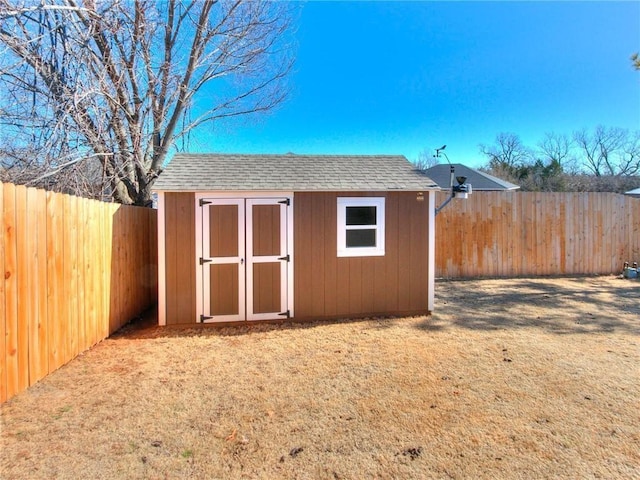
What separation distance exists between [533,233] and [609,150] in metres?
33.1

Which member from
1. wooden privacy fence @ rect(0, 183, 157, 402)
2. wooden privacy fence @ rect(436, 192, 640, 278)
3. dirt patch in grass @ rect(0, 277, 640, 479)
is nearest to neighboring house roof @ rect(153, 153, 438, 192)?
Answer: wooden privacy fence @ rect(0, 183, 157, 402)

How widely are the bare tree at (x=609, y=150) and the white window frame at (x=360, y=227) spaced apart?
36098 mm

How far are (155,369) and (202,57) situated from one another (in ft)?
24.5

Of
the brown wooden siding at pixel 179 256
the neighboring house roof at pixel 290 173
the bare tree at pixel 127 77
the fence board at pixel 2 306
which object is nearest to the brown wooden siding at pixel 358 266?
the neighboring house roof at pixel 290 173

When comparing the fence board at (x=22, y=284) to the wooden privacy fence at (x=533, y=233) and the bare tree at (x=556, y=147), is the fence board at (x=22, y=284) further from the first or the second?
the bare tree at (x=556, y=147)

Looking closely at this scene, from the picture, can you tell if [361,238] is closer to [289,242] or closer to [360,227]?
[360,227]

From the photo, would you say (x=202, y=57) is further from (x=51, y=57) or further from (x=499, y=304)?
(x=499, y=304)

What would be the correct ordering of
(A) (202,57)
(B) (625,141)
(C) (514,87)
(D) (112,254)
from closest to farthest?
1. (D) (112,254)
2. (A) (202,57)
3. (C) (514,87)
4. (B) (625,141)

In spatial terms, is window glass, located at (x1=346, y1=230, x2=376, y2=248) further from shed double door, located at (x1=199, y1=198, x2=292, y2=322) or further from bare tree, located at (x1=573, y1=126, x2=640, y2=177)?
bare tree, located at (x1=573, y1=126, x2=640, y2=177)

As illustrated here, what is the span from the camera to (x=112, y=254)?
4.59 metres

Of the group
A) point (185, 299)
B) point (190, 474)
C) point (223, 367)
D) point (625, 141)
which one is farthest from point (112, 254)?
point (625, 141)

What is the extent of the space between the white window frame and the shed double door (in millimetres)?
879

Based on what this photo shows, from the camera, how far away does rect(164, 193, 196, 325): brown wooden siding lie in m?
4.87

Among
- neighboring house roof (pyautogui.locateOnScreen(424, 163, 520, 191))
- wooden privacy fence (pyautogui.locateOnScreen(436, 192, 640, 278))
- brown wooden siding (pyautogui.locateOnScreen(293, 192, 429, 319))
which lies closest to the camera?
brown wooden siding (pyautogui.locateOnScreen(293, 192, 429, 319))
